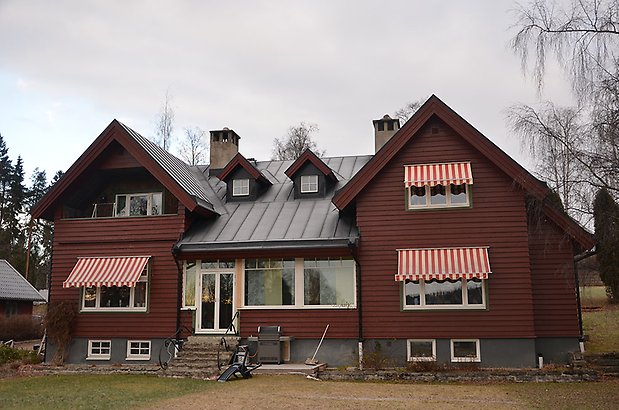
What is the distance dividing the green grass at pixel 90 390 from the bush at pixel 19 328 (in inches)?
692

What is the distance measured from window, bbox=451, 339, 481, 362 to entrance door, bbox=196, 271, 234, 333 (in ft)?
23.8

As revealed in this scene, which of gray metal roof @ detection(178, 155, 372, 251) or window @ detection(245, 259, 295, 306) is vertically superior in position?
gray metal roof @ detection(178, 155, 372, 251)

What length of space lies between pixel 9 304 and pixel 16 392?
25735 millimetres

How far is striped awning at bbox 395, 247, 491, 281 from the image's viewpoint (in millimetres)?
17141

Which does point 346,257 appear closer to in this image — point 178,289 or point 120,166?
point 178,289

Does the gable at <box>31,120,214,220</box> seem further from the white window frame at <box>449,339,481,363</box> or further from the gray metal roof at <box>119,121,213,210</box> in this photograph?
the white window frame at <box>449,339,481,363</box>

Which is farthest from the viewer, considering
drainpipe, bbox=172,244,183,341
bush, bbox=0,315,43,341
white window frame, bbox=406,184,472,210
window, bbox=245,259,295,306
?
bush, bbox=0,315,43,341

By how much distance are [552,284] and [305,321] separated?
793cm

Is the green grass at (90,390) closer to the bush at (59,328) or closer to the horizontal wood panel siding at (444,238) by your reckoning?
the bush at (59,328)

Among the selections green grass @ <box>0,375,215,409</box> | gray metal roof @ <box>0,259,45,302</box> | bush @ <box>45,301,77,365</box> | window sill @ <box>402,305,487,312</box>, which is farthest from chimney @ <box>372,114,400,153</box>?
gray metal roof @ <box>0,259,45,302</box>

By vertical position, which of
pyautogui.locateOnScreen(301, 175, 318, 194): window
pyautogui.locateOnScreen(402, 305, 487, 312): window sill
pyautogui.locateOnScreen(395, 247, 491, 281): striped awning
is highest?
pyautogui.locateOnScreen(301, 175, 318, 194): window

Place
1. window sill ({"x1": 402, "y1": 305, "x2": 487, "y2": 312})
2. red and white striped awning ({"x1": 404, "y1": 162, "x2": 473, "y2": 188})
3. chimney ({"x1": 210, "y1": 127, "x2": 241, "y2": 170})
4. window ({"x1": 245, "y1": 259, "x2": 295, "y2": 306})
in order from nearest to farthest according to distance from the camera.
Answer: window sill ({"x1": 402, "y1": 305, "x2": 487, "y2": 312}) → red and white striped awning ({"x1": 404, "y1": 162, "x2": 473, "y2": 188}) → window ({"x1": 245, "y1": 259, "x2": 295, "y2": 306}) → chimney ({"x1": 210, "y1": 127, "x2": 241, "y2": 170})

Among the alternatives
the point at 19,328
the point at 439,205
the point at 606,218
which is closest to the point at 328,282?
the point at 439,205

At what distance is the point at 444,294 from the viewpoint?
17.9 m
